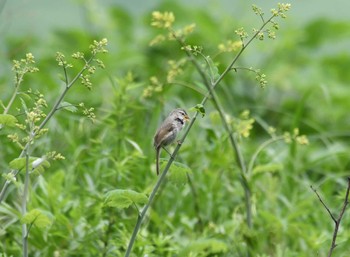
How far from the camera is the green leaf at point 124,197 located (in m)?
1.90

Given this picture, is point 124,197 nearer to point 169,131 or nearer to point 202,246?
point 169,131

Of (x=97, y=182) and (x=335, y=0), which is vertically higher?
(x=335, y=0)

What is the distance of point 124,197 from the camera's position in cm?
192

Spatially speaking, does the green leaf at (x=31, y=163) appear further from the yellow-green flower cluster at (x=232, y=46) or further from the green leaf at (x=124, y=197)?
the yellow-green flower cluster at (x=232, y=46)

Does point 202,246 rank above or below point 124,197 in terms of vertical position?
below

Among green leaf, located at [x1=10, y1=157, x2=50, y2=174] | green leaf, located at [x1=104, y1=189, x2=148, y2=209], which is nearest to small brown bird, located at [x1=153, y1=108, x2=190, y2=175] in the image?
green leaf, located at [x1=104, y1=189, x2=148, y2=209]

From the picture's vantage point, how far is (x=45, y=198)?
2797mm

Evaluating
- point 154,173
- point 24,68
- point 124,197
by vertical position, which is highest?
point 24,68

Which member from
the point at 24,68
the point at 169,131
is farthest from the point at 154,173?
the point at 24,68

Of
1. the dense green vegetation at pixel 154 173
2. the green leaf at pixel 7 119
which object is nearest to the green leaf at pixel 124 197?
the dense green vegetation at pixel 154 173

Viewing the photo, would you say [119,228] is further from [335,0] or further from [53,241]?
[335,0]

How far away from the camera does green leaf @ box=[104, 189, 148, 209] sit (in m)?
1.90

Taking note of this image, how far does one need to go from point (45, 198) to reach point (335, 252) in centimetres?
102

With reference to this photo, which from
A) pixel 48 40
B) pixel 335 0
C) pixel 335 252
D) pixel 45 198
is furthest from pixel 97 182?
pixel 335 0
